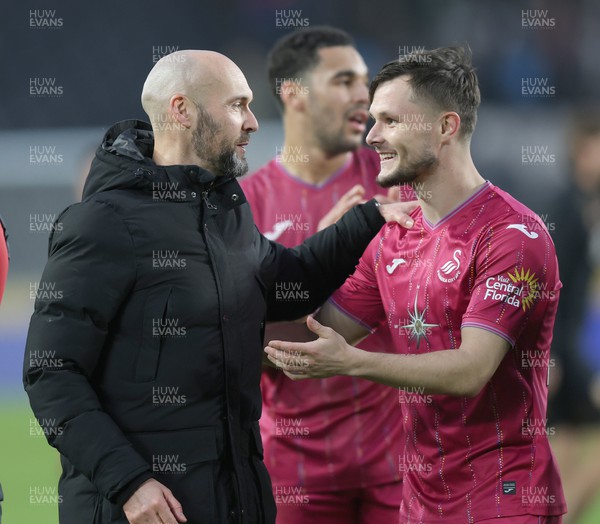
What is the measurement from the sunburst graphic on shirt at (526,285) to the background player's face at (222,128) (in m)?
0.94

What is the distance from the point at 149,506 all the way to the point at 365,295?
1.14 metres

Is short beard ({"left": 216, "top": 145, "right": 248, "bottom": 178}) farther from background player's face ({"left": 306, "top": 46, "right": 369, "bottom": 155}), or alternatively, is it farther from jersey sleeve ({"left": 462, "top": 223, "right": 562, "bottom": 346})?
background player's face ({"left": 306, "top": 46, "right": 369, "bottom": 155})

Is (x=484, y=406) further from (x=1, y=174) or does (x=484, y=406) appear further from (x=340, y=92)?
(x=1, y=174)

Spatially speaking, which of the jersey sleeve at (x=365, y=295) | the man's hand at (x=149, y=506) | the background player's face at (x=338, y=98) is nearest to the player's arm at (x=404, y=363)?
the man's hand at (x=149, y=506)

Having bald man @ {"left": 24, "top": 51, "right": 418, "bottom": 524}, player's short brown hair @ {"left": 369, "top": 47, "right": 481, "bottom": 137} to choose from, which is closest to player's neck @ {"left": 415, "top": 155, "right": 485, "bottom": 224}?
player's short brown hair @ {"left": 369, "top": 47, "right": 481, "bottom": 137}

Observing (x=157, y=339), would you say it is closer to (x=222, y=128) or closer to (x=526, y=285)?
(x=222, y=128)

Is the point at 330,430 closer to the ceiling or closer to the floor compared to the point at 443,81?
closer to the floor

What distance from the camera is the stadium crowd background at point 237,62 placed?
1102 cm

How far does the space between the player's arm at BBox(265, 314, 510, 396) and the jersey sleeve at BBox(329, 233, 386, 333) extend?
0.59m

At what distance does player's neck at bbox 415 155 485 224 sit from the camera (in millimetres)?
3162

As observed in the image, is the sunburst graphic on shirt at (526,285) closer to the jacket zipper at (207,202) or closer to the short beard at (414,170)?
the short beard at (414,170)

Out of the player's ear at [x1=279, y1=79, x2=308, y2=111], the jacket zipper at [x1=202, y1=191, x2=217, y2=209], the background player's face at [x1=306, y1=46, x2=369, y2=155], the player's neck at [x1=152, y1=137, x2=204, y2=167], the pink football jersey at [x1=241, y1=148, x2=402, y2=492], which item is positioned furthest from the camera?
the player's ear at [x1=279, y1=79, x2=308, y2=111]

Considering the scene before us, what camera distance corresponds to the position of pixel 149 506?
2.63 m

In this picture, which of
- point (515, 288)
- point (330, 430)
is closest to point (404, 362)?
point (515, 288)
